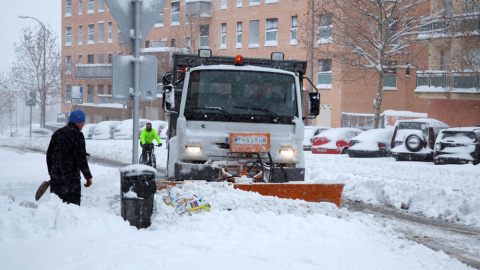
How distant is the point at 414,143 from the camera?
63.7 ft

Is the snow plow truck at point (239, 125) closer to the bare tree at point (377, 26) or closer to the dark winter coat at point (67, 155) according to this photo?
the dark winter coat at point (67, 155)

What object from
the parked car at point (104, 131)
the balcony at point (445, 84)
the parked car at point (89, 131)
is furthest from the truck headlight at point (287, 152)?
the parked car at point (89, 131)

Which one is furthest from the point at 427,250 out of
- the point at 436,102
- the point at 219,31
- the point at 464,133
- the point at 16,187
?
the point at 219,31

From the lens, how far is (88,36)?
66062mm

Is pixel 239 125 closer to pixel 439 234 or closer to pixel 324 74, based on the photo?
pixel 439 234

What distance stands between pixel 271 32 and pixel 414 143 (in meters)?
27.9

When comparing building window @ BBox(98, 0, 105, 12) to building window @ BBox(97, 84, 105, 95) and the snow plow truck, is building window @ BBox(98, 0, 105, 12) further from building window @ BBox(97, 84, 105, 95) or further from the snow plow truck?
the snow plow truck

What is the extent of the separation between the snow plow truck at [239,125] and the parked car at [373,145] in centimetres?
1281

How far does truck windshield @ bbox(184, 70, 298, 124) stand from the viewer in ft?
29.5

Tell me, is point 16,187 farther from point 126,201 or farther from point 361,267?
point 361,267

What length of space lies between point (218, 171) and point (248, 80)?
1.52 m

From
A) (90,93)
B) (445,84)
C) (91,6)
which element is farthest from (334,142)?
(91,6)

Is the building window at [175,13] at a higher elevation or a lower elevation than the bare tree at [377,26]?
higher

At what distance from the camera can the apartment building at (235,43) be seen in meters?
40.0
